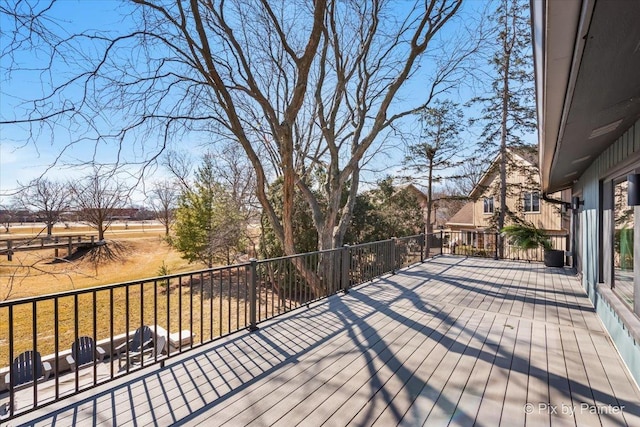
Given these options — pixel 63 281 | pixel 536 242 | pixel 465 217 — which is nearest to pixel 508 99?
pixel 536 242

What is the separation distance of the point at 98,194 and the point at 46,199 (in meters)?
1.02

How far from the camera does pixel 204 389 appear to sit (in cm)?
247

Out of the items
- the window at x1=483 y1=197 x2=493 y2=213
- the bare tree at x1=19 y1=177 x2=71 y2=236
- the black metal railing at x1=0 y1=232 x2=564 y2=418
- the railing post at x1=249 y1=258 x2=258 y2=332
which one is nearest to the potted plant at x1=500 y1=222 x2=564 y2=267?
the black metal railing at x1=0 y1=232 x2=564 y2=418

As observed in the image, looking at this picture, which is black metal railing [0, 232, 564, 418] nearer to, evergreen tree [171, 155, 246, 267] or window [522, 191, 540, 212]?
evergreen tree [171, 155, 246, 267]

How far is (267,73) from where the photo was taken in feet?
32.5

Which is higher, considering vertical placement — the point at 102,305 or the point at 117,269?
the point at 117,269

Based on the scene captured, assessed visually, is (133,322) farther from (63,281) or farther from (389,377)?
(389,377)

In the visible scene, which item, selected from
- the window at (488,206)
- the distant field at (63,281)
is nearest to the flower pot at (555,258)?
the distant field at (63,281)

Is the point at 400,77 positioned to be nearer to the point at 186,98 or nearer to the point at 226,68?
the point at 226,68

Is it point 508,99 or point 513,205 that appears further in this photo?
point 513,205

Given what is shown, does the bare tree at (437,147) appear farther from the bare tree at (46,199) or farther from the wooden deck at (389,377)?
the bare tree at (46,199)

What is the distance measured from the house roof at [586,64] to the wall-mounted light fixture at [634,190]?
0.50 meters

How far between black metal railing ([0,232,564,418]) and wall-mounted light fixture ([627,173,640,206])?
3359 millimetres

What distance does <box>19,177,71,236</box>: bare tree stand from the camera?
4006 mm
